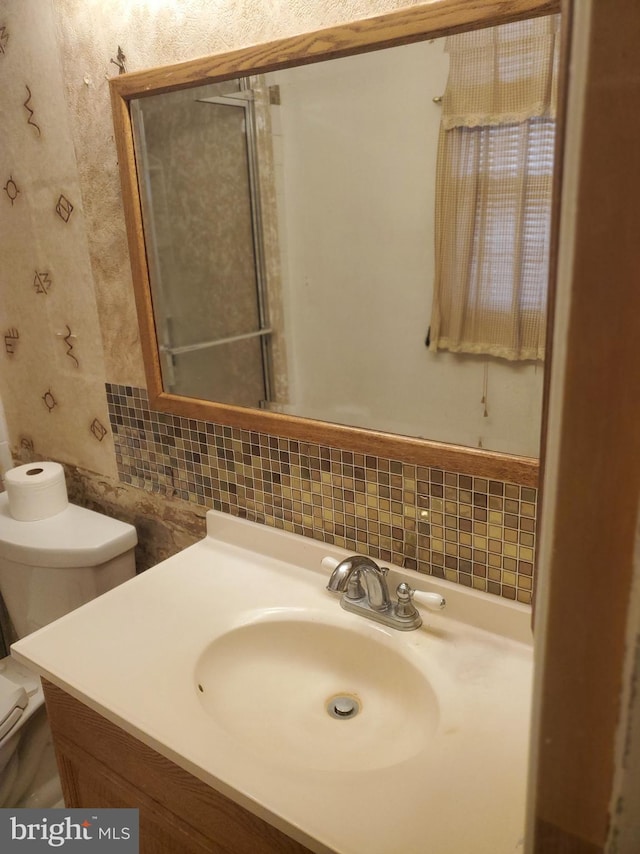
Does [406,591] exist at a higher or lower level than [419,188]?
lower

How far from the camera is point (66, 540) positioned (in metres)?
1.45

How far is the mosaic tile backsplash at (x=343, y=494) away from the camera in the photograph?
1.01m

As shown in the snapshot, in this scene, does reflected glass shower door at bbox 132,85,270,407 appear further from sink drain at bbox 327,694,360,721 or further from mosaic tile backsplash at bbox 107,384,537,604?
sink drain at bbox 327,694,360,721

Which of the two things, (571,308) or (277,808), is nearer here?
(571,308)

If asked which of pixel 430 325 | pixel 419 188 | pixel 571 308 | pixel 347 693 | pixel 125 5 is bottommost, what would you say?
pixel 347 693

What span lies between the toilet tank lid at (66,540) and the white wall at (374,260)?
577 millimetres

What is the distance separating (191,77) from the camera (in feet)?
3.67

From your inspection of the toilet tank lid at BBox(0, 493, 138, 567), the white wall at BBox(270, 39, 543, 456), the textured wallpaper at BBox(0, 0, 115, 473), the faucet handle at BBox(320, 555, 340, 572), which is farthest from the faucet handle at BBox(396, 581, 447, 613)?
the textured wallpaper at BBox(0, 0, 115, 473)

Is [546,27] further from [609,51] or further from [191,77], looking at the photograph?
[609,51]

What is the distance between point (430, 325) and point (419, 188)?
0.69 ft

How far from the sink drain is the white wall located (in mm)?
442

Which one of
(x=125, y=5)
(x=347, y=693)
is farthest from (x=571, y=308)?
(x=125, y=5)

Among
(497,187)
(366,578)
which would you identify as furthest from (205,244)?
(366,578)

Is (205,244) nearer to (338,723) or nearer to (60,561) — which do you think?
(60,561)
